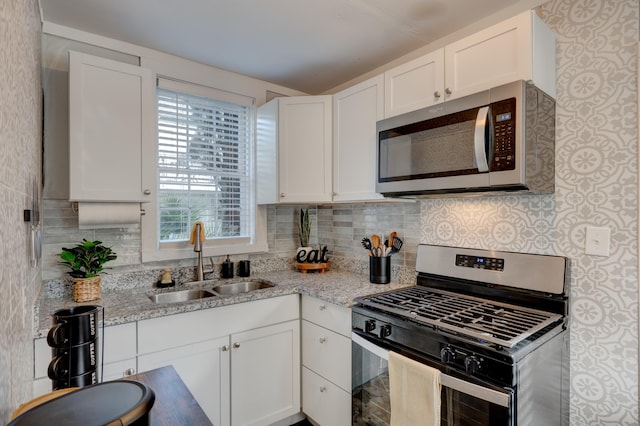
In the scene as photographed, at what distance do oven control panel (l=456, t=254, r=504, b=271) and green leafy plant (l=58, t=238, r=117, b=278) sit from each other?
1.92 meters

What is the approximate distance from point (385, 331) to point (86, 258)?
1.59 meters

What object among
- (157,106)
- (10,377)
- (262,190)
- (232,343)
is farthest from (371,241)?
(10,377)

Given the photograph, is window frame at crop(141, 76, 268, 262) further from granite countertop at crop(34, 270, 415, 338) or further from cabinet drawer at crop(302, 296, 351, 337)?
cabinet drawer at crop(302, 296, 351, 337)

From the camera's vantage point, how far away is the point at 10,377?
31.1 inches

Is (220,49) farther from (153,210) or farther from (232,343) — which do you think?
(232,343)

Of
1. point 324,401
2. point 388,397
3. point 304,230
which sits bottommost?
point 324,401

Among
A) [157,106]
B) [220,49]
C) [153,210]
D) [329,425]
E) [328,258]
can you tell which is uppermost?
[220,49]

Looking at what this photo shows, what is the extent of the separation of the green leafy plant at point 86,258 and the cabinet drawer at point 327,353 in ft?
4.00

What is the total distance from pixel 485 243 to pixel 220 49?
6.49 feet

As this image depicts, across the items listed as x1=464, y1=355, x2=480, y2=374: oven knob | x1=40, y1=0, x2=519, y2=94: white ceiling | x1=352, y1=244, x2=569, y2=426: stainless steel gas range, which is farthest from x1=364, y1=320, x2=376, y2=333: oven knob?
x1=40, y1=0, x2=519, y2=94: white ceiling

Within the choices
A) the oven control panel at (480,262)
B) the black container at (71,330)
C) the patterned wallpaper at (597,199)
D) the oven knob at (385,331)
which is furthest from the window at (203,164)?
the patterned wallpaper at (597,199)

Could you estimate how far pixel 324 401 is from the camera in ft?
6.63

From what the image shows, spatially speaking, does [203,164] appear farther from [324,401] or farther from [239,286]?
[324,401]

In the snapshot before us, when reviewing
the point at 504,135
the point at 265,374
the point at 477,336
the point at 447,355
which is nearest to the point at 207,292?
the point at 265,374
